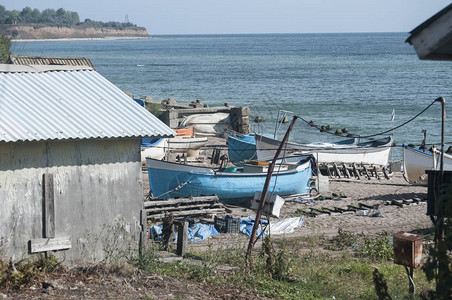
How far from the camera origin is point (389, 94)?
67.4m

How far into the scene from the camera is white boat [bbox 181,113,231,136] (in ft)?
122

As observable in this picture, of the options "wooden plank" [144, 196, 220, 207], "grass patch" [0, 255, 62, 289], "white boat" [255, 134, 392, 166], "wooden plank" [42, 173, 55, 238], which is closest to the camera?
"grass patch" [0, 255, 62, 289]

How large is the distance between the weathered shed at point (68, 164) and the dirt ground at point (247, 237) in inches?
36.7

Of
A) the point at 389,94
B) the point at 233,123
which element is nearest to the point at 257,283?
the point at 233,123

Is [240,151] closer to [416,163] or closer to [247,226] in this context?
[416,163]

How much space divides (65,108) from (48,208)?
1.85m

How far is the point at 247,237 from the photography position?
16359 millimetres

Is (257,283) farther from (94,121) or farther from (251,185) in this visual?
(251,185)

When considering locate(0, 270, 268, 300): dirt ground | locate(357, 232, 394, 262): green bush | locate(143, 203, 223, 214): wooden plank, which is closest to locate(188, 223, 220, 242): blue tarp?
locate(143, 203, 223, 214): wooden plank

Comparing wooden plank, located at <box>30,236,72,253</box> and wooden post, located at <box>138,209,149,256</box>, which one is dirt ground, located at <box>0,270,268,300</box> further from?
wooden post, located at <box>138,209,149,256</box>

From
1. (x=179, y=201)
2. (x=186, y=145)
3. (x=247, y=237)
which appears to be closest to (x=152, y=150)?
(x=186, y=145)

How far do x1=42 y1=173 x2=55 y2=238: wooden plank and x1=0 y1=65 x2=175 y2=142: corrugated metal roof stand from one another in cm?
85

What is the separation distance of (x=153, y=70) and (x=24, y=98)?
95.0 metres

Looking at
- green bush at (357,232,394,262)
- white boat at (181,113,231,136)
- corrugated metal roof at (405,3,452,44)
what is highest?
corrugated metal roof at (405,3,452,44)
